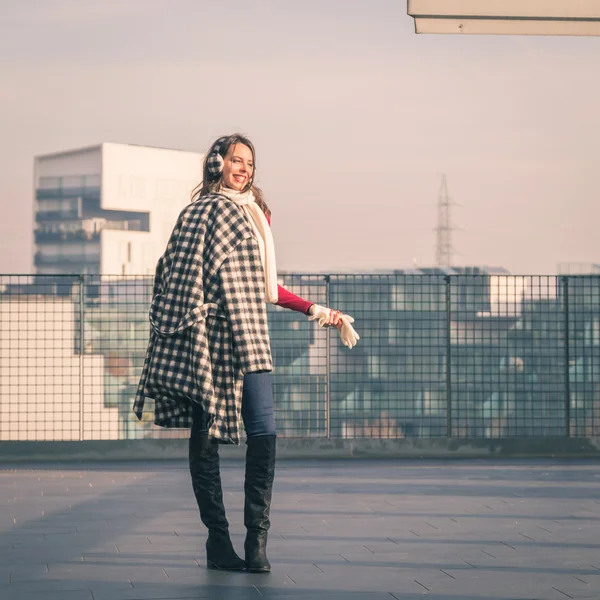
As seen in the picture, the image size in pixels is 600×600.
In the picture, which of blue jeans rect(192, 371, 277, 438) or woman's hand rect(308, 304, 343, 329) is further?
woman's hand rect(308, 304, 343, 329)

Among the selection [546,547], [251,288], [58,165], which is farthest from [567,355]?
[58,165]

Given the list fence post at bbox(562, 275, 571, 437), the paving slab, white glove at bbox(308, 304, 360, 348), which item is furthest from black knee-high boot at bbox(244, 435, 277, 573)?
fence post at bbox(562, 275, 571, 437)

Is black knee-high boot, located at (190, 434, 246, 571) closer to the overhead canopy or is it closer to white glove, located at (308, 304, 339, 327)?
white glove, located at (308, 304, 339, 327)

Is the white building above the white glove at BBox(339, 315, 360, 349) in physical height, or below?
above

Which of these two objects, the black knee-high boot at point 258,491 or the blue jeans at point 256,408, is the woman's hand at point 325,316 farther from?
the black knee-high boot at point 258,491

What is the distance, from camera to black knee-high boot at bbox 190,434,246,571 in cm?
459

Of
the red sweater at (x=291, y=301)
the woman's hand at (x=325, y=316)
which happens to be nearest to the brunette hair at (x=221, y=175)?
the red sweater at (x=291, y=301)

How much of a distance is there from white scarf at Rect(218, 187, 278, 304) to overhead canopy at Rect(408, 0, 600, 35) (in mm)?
1500

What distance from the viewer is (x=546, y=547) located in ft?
16.8

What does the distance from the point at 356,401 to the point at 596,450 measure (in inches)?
83.9

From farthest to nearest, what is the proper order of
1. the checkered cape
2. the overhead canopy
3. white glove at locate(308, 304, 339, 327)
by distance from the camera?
the overhead canopy
white glove at locate(308, 304, 339, 327)
the checkered cape

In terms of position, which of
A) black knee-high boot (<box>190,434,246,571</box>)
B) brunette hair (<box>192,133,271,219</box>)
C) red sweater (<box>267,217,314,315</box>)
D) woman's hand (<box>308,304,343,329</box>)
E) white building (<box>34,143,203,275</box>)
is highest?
white building (<box>34,143,203,275</box>)

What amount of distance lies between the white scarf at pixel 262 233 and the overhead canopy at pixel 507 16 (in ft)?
4.92

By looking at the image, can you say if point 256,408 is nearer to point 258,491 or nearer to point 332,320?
point 258,491
